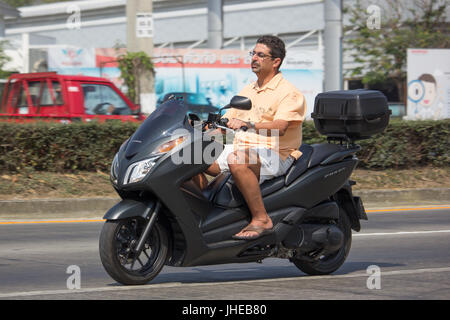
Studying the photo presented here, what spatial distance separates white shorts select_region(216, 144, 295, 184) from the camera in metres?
6.57

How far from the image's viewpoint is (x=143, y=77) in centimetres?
1930

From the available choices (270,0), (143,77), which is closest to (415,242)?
(143,77)

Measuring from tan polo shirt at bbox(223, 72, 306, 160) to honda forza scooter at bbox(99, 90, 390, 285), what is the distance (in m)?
0.21

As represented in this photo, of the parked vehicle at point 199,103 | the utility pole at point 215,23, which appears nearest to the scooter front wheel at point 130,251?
the parked vehicle at point 199,103

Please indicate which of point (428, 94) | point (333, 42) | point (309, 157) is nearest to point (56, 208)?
point (309, 157)

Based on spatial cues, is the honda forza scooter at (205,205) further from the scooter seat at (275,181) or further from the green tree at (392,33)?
the green tree at (392,33)

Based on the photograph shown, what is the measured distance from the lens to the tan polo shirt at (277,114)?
6.61 m

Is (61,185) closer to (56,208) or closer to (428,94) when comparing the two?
(56,208)

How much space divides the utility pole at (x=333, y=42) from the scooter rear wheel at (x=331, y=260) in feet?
60.9

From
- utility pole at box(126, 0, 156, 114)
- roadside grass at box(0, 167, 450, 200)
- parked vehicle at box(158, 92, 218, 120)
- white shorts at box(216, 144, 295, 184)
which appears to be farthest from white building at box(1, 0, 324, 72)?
white shorts at box(216, 144, 295, 184)

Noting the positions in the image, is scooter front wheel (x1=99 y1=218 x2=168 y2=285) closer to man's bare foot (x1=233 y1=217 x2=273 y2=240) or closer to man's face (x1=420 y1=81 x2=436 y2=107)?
man's bare foot (x1=233 y1=217 x2=273 y2=240)

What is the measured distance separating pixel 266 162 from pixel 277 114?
377mm
